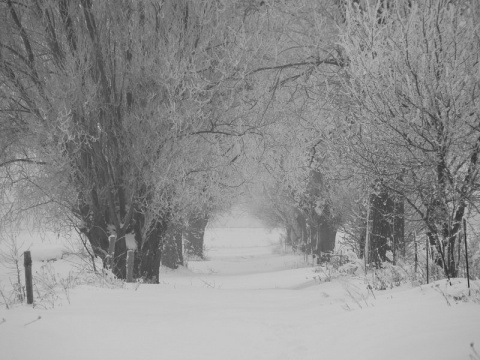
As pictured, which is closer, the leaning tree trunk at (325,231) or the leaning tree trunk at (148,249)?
the leaning tree trunk at (148,249)

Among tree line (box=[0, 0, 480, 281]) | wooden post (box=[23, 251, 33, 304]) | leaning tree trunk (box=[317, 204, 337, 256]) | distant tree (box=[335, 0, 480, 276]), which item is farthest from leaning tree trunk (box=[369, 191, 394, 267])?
leaning tree trunk (box=[317, 204, 337, 256])

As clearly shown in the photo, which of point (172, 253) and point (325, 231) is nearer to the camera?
point (172, 253)

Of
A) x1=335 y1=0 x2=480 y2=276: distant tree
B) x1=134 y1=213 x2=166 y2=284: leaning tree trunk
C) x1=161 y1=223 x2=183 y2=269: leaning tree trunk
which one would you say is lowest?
x1=161 y1=223 x2=183 y2=269: leaning tree trunk

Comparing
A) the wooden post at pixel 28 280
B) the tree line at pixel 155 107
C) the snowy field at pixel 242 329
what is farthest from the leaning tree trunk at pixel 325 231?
the wooden post at pixel 28 280

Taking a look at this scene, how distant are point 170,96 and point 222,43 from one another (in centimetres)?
188

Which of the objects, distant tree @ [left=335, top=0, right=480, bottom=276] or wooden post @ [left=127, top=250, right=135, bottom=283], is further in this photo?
wooden post @ [left=127, top=250, right=135, bottom=283]

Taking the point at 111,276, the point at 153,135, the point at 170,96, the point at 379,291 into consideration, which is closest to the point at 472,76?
the point at 379,291

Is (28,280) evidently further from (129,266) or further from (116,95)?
(116,95)

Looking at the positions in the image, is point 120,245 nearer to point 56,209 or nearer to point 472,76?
point 56,209

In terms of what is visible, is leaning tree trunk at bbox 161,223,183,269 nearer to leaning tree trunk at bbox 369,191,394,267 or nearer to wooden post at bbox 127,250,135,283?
wooden post at bbox 127,250,135,283

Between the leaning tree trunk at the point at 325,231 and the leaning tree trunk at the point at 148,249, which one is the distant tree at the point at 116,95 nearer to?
the leaning tree trunk at the point at 148,249

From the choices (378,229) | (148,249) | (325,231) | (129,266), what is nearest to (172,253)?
(325,231)

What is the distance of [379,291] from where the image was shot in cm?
613

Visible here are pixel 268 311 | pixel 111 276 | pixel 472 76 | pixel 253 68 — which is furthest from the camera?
pixel 253 68
